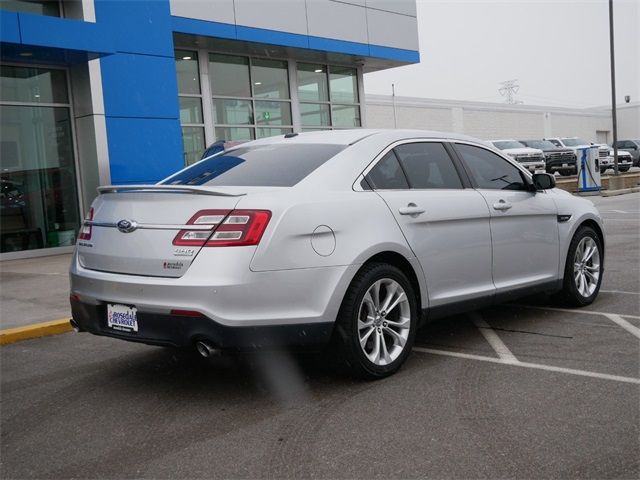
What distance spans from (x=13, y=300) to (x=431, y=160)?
5143 millimetres

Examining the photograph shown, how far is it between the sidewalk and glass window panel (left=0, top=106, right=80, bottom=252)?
748 millimetres

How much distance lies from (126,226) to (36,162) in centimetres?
947

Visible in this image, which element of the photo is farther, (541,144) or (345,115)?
(541,144)

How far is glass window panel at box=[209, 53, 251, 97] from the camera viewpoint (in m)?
17.7

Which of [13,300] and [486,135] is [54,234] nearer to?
[13,300]

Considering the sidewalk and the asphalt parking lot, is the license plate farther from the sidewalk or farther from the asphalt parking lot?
the sidewalk

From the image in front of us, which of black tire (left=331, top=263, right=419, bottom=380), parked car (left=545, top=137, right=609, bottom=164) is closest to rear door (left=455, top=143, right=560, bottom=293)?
black tire (left=331, top=263, right=419, bottom=380)

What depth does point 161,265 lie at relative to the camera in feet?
13.9

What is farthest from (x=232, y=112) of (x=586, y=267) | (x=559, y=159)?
(x=559, y=159)

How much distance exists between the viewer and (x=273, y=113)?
62.6ft

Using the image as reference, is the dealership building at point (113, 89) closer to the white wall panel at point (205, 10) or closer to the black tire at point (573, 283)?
the white wall panel at point (205, 10)

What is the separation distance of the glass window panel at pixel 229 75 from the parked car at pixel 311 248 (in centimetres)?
1261

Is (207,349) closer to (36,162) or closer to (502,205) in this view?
(502,205)

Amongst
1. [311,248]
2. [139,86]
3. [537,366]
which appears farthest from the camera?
[139,86]
